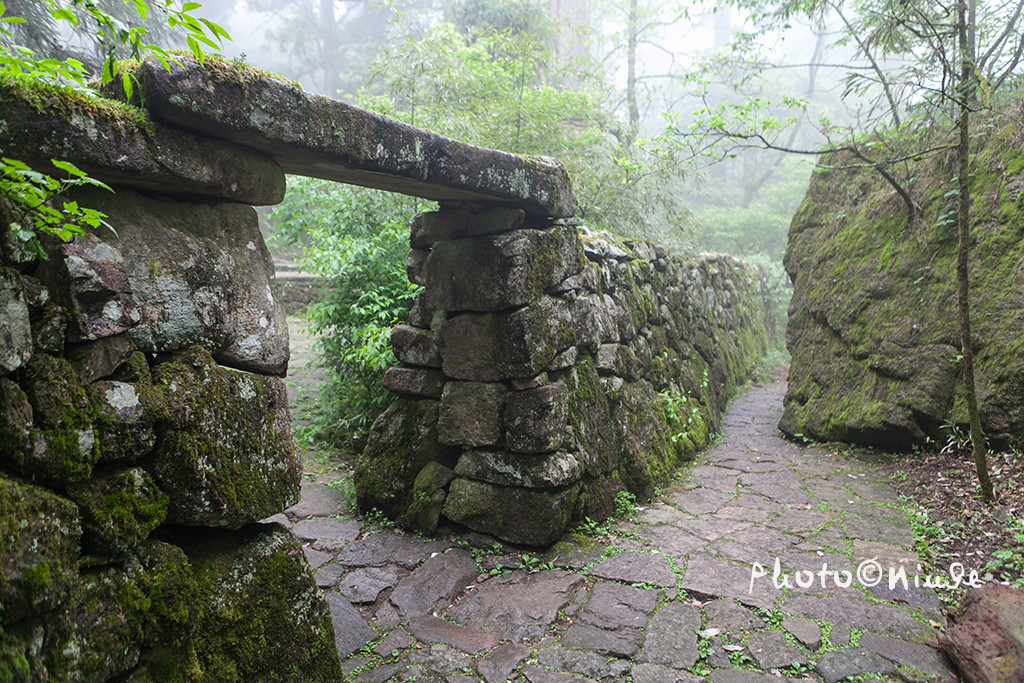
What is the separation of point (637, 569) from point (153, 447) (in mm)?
2727

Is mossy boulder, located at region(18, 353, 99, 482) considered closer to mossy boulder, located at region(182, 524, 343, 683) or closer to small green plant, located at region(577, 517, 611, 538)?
mossy boulder, located at region(182, 524, 343, 683)

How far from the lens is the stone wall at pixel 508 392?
369 centimetres

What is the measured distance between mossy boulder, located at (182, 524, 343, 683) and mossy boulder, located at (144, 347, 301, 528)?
12 cm

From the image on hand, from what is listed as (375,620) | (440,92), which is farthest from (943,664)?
(440,92)

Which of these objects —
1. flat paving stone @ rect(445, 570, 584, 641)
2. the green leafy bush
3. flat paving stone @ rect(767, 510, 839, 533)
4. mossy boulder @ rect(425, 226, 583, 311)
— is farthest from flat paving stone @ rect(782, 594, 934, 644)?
the green leafy bush

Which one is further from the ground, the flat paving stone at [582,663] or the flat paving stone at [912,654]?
the flat paving stone at [912,654]

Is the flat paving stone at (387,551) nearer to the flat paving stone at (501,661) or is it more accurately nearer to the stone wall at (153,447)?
the flat paving stone at (501,661)

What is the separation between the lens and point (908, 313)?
5500mm

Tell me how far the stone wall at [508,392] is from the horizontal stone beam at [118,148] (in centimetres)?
178

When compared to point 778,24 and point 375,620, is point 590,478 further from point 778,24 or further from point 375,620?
point 778,24

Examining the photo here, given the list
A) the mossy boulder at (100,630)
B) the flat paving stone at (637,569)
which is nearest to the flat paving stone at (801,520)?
the flat paving stone at (637,569)

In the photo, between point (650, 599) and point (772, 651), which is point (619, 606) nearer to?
point (650, 599)

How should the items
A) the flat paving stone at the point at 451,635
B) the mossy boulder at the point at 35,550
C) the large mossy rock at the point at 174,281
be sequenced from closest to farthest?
the mossy boulder at the point at 35,550
the large mossy rock at the point at 174,281
the flat paving stone at the point at 451,635

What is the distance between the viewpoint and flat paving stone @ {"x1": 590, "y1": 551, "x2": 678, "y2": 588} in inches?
131
